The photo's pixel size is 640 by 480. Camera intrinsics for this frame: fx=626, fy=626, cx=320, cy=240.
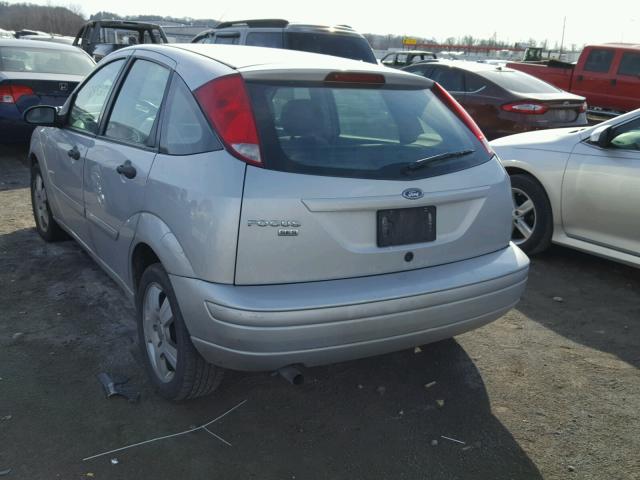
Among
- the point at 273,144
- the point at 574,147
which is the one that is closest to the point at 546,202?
the point at 574,147

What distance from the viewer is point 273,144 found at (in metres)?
2.64

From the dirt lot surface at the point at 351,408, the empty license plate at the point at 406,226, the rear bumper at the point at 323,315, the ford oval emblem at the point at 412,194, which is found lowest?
the dirt lot surface at the point at 351,408

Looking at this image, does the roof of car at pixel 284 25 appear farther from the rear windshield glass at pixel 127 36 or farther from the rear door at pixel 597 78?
the rear door at pixel 597 78

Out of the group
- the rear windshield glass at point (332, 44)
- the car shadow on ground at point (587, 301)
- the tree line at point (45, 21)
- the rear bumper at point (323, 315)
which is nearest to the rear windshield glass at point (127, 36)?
the rear windshield glass at point (332, 44)

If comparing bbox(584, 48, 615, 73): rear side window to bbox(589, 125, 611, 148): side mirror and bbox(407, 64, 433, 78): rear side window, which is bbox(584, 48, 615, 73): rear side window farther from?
bbox(589, 125, 611, 148): side mirror

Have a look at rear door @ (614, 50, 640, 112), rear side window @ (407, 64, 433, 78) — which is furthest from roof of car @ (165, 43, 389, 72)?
rear door @ (614, 50, 640, 112)

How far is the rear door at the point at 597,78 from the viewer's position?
48.9ft

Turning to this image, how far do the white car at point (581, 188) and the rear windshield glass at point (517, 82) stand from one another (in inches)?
153

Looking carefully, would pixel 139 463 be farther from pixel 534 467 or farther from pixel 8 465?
pixel 534 467

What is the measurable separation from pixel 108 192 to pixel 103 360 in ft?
3.12

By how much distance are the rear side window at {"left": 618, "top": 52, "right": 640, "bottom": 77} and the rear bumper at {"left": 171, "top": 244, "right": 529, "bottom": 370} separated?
1399cm

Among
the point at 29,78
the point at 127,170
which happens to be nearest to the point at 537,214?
the point at 127,170

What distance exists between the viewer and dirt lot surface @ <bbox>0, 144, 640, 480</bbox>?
2729 mm

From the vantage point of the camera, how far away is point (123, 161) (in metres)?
3.36
